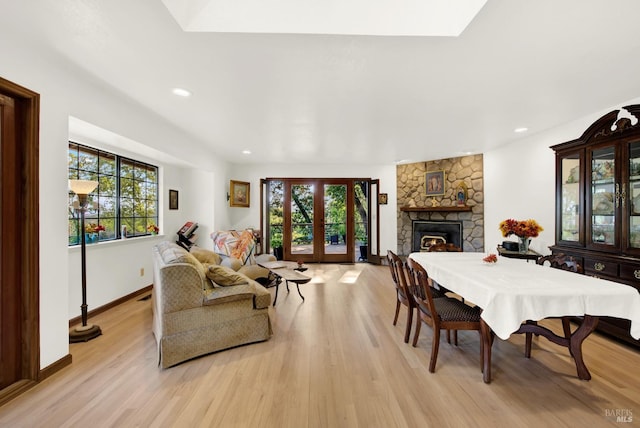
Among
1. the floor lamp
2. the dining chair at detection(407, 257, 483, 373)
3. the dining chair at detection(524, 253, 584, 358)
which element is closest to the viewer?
the dining chair at detection(407, 257, 483, 373)

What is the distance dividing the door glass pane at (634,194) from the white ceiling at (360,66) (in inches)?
24.7

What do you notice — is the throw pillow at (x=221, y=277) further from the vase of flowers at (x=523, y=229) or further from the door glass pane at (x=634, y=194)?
the door glass pane at (x=634, y=194)

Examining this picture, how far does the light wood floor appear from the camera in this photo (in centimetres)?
166

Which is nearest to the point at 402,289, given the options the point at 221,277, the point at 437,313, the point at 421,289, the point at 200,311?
the point at 421,289

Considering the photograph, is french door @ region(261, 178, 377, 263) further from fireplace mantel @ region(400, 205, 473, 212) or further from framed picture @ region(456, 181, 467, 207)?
framed picture @ region(456, 181, 467, 207)

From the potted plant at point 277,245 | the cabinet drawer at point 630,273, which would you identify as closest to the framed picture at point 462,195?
the cabinet drawer at point 630,273

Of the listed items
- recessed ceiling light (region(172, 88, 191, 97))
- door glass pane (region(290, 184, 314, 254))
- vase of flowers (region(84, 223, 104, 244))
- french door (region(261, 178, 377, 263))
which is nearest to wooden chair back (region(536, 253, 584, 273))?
recessed ceiling light (region(172, 88, 191, 97))

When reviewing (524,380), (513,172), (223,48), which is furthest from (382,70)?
(513,172)

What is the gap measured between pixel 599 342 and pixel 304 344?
2.85 meters

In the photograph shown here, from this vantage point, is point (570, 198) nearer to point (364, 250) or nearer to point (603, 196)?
point (603, 196)

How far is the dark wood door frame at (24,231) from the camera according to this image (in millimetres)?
1862

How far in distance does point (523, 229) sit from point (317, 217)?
4086 mm

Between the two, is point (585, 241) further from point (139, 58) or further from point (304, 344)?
point (139, 58)

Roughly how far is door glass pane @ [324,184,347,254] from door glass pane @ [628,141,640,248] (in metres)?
4.64
